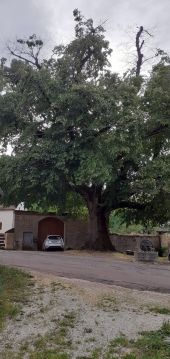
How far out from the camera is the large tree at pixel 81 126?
74.1ft

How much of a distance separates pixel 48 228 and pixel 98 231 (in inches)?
354

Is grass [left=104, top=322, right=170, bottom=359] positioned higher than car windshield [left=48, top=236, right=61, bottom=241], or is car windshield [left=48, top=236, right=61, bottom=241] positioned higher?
car windshield [left=48, top=236, right=61, bottom=241]

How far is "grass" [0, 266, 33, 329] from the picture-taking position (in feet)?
33.8

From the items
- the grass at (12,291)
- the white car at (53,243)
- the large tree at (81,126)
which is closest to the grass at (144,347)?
the grass at (12,291)

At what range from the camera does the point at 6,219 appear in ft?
129

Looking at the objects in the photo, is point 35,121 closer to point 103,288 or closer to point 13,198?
point 13,198

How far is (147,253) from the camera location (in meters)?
25.0

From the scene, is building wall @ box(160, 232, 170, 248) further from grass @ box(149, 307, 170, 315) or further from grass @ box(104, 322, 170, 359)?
grass @ box(104, 322, 170, 359)

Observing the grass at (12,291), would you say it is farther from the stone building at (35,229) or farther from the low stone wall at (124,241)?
the low stone wall at (124,241)

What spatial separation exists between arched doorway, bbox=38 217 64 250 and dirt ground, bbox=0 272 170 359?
25.5m

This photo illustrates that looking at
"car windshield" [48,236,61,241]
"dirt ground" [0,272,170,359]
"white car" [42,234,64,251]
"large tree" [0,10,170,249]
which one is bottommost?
"dirt ground" [0,272,170,359]

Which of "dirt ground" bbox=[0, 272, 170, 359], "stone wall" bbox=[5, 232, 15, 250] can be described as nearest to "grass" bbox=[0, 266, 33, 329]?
"dirt ground" bbox=[0, 272, 170, 359]

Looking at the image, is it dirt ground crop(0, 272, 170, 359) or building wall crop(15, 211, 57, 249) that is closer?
dirt ground crop(0, 272, 170, 359)

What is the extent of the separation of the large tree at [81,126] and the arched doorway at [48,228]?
33.2 feet
